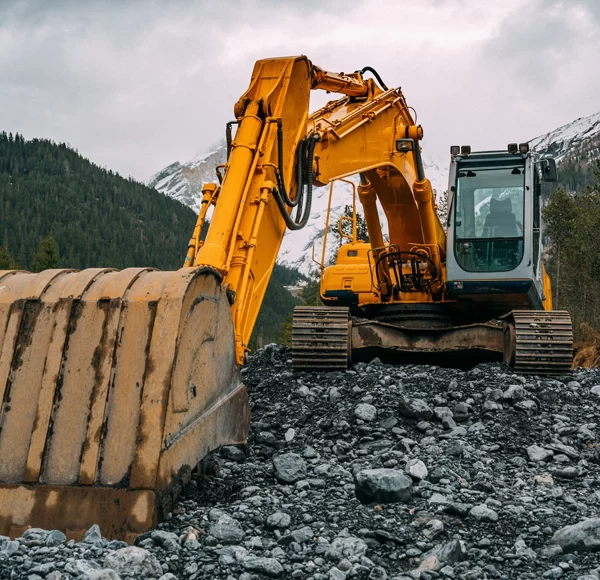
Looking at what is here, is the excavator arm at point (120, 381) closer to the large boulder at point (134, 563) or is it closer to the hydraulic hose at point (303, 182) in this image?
the large boulder at point (134, 563)

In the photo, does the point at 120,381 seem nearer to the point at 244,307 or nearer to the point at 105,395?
the point at 105,395

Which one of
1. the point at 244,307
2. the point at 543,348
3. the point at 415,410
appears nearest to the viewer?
the point at 244,307

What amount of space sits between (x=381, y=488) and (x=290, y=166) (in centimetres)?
303

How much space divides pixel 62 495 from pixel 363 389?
3407 millimetres

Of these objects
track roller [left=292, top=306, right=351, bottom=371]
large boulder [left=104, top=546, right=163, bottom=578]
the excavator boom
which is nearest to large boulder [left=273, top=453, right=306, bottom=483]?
the excavator boom

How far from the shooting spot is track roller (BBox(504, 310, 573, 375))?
24.5ft

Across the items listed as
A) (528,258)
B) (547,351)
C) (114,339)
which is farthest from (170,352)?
(528,258)

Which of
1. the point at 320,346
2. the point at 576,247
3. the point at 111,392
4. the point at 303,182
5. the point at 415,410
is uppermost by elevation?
the point at 576,247

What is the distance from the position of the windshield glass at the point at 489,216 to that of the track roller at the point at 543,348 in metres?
0.96

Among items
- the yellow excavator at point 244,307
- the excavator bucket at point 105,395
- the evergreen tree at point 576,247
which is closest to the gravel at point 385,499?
the excavator bucket at point 105,395

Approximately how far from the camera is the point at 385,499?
407 cm

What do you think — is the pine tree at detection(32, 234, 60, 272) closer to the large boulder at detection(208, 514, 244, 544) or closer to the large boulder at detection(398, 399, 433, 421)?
the large boulder at detection(398, 399, 433, 421)

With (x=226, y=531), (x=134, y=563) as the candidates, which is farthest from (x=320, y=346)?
(x=134, y=563)

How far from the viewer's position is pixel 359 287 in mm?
9883
